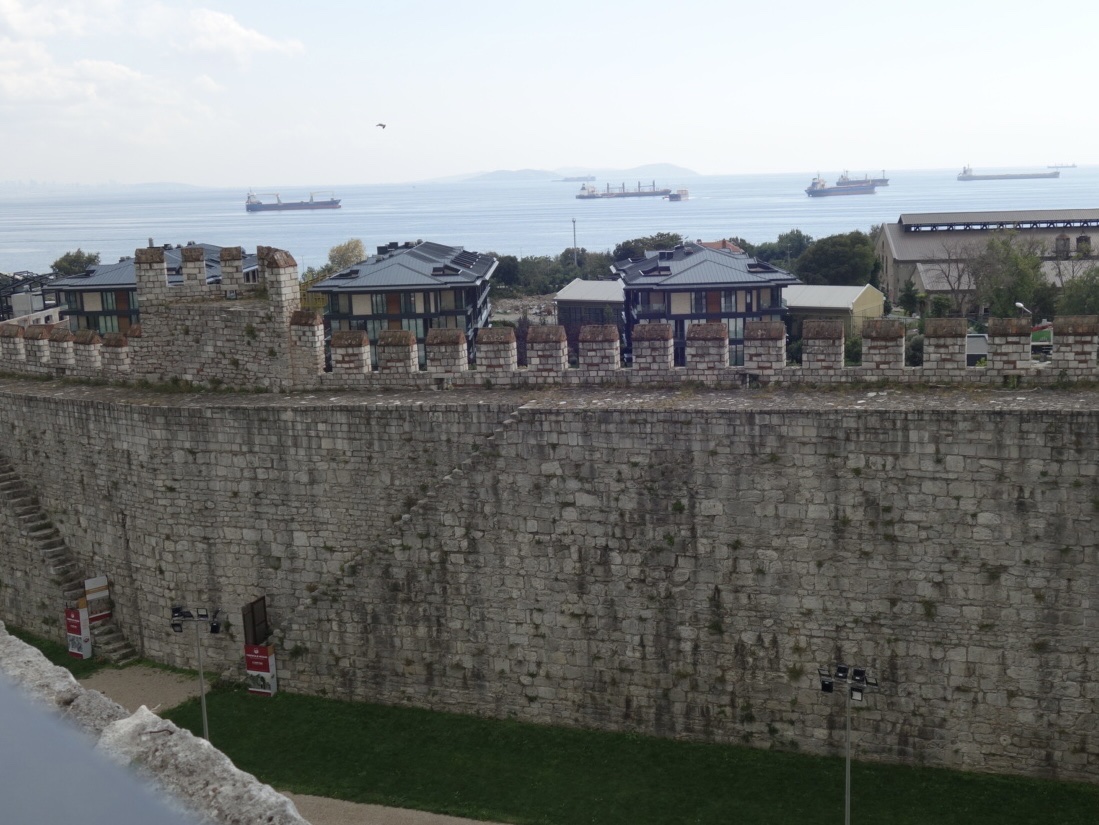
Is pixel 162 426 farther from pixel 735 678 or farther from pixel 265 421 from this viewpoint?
pixel 735 678

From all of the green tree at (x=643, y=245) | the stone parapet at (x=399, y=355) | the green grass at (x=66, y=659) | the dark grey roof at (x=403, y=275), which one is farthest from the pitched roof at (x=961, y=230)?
the green grass at (x=66, y=659)

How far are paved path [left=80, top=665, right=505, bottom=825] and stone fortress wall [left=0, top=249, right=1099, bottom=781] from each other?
0.53 metres

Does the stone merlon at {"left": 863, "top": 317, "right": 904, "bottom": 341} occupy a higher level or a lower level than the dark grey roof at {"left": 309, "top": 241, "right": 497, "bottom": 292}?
lower

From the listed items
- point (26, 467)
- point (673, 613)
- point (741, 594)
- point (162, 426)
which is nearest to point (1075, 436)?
point (741, 594)

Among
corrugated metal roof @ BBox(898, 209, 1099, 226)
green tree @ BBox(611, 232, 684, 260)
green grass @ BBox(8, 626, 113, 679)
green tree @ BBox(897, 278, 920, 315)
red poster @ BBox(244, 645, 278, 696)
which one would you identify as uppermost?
corrugated metal roof @ BBox(898, 209, 1099, 226)

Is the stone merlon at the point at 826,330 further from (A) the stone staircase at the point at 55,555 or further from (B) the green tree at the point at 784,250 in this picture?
(B) the green tree at the point at 784,250

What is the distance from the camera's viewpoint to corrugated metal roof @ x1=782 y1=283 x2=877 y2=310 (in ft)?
133

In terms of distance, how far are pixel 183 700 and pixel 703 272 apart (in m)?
27.4

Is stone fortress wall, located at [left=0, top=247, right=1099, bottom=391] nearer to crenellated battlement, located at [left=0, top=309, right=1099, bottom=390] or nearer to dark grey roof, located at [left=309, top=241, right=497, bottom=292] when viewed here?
crenellated battlement, located at [left=0, top=309, right=1099, bottom=390]

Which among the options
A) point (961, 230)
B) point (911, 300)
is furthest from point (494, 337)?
point (961, 230)

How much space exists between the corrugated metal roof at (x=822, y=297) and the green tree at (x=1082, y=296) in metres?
7.02

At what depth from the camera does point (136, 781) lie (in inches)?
133

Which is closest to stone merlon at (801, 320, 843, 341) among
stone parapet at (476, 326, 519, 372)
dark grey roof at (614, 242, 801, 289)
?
stone parapet at (476, 326, 519, 372)

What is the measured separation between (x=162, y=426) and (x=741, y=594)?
7.53 metres
